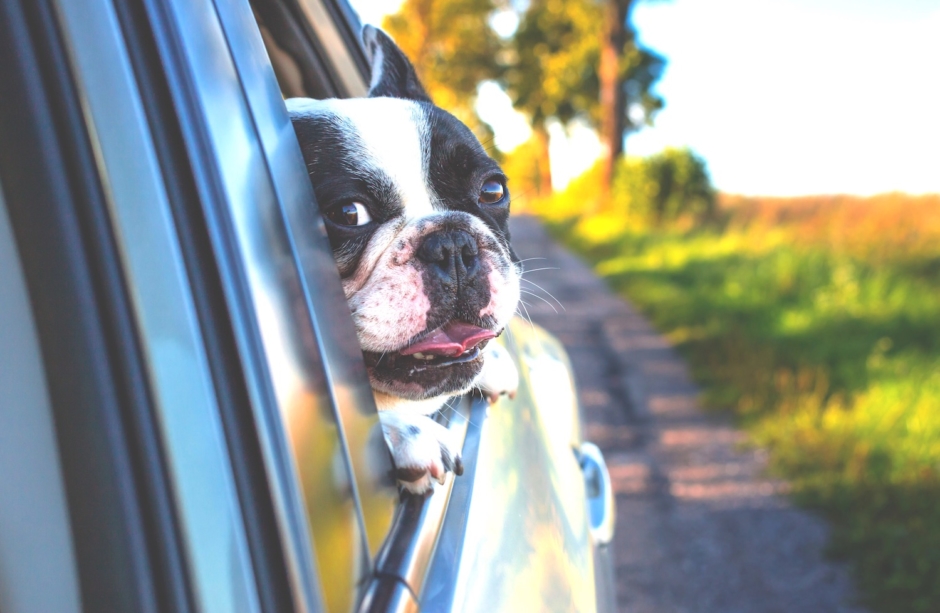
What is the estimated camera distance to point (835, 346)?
575cm

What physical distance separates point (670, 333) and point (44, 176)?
7495 mm

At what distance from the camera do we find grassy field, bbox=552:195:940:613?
356 centimetres

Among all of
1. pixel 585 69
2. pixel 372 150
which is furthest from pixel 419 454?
pixel 585 69

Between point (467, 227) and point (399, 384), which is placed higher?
point (467, 227)

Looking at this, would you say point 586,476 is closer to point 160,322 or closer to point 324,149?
point 324,149

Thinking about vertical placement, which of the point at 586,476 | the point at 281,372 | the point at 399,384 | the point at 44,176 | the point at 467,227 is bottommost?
the point at 586,476

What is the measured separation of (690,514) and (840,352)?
2.44m

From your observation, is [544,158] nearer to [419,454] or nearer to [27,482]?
[419,454]

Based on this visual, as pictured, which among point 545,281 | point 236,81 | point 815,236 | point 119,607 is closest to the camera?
point 119,607

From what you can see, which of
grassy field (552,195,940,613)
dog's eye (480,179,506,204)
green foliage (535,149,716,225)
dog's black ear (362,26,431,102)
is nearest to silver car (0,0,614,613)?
dog's eye (480,179,506,204)

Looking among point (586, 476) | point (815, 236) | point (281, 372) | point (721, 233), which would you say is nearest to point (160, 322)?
point (281, 372)

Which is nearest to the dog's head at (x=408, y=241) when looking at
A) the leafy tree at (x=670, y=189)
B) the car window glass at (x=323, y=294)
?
the car window glass at (x=323, y=294)

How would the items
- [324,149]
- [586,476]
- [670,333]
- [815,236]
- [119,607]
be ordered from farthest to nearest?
[815,236] → [670,333] → [586,476] → [324,149] → [119,607]

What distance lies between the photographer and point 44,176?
729 millimetres
